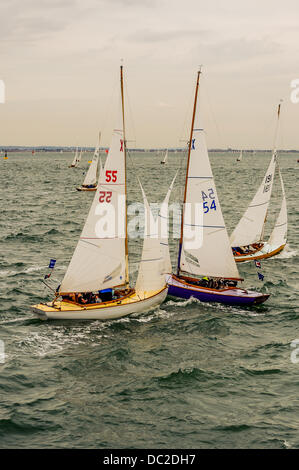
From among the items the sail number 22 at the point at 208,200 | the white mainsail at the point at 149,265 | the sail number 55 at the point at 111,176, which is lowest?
the white mainsail at the point at 149,265

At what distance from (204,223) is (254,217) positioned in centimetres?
1287

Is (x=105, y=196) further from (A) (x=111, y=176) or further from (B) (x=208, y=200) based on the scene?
(B) (x=208, y=200)

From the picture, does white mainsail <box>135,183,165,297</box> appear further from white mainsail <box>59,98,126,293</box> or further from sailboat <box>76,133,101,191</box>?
sailboat <box>76,133,101,191</box>

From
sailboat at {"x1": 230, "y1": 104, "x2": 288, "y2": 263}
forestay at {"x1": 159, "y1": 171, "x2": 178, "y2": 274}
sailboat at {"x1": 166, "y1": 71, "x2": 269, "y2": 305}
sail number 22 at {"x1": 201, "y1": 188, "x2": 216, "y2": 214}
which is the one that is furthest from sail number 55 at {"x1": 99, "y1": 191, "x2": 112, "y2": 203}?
sailboat at {"x1": 230, "y1": 104, "x2": 288, "y2": 263}

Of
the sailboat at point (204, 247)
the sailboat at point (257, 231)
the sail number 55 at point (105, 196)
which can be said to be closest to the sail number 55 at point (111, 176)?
the sail number 55 at point (105, 196)

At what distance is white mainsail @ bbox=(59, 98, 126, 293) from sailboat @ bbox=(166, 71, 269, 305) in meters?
4.59

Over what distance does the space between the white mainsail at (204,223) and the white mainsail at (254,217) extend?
1080 cm

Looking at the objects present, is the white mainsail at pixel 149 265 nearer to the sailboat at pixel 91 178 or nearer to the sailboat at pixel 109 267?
the sailboat at pixel 109 267

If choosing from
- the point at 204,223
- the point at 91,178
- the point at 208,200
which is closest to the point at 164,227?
the point at 204,223

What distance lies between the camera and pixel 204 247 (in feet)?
107

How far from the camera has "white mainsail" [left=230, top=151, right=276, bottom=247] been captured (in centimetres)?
4328

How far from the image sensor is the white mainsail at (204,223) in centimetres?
3075

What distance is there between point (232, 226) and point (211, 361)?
1378 inches
